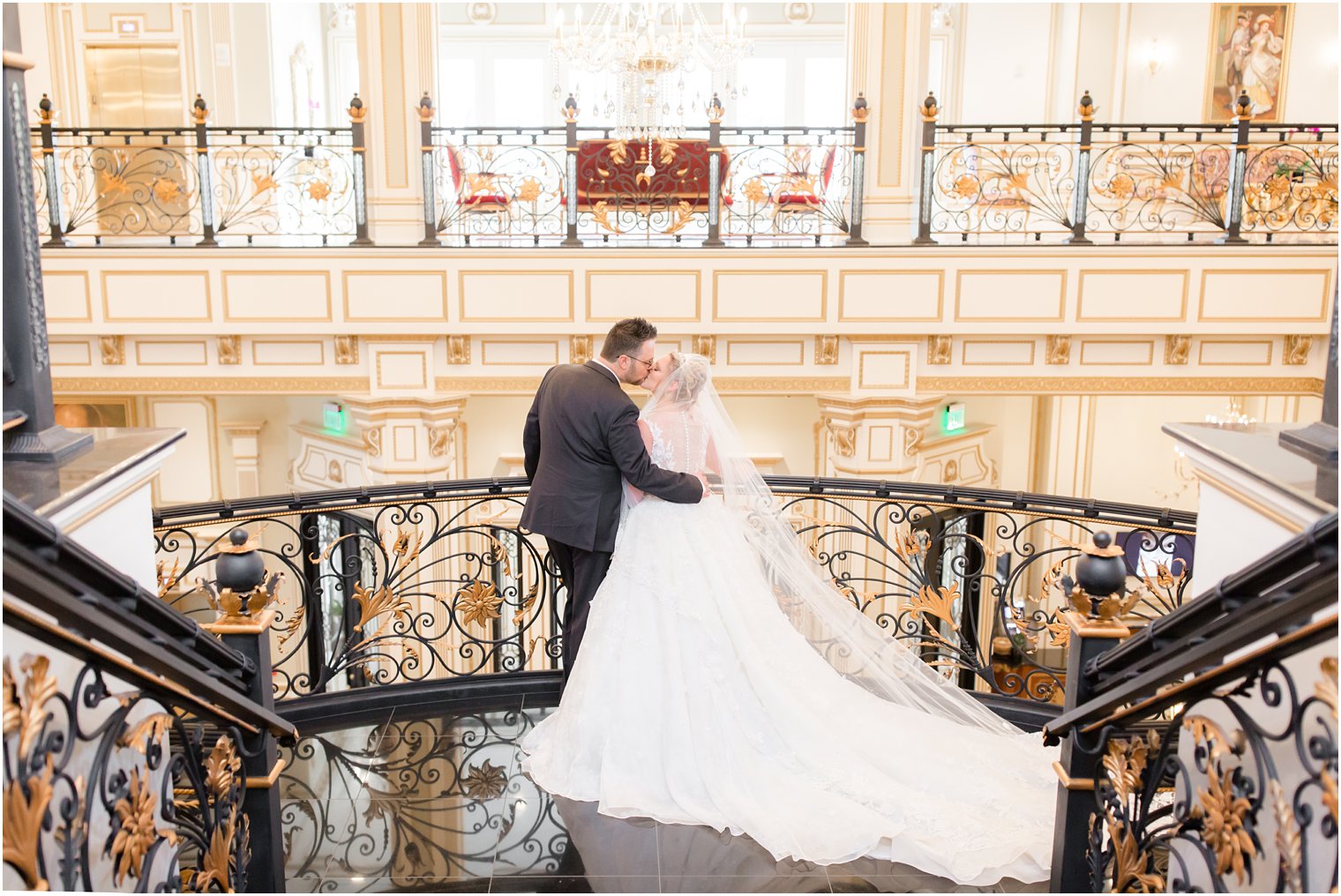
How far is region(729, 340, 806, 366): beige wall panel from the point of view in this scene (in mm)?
9266

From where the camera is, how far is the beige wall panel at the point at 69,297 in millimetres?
8734

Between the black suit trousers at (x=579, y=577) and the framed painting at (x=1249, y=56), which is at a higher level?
the framed painting at (x=1249, y=56)

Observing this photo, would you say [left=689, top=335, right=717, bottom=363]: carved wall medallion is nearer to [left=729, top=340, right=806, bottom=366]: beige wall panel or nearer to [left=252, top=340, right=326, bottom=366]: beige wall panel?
[left=729, top=340, right=806, bottom=366]: beige wall panel

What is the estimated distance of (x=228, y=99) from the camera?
12.3 m

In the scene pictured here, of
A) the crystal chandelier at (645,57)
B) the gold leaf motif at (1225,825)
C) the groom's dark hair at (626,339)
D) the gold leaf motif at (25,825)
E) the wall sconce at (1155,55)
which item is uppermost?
the wall sconce at (1155,55)

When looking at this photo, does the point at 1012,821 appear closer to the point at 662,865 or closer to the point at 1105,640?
the point at 1105,640

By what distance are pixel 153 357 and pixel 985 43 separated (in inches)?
427

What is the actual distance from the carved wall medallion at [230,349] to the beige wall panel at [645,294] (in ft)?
9.71

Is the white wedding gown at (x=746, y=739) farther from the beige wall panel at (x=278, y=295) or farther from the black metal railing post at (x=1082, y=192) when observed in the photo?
the black metal railing post at (x=1082, y=192)

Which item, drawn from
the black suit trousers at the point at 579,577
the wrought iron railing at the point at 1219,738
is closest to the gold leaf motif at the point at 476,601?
the black suit trousers at the point at 579,577

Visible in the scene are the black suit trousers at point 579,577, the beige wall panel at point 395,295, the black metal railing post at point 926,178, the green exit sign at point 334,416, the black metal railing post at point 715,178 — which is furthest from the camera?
the green exit sign at point 334,416

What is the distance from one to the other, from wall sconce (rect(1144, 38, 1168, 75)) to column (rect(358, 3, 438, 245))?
341 inches

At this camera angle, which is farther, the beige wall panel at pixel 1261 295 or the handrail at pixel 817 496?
the beige wall panel at pixel 1261 295

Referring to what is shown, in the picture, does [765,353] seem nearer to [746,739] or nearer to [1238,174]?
[1238,174]
